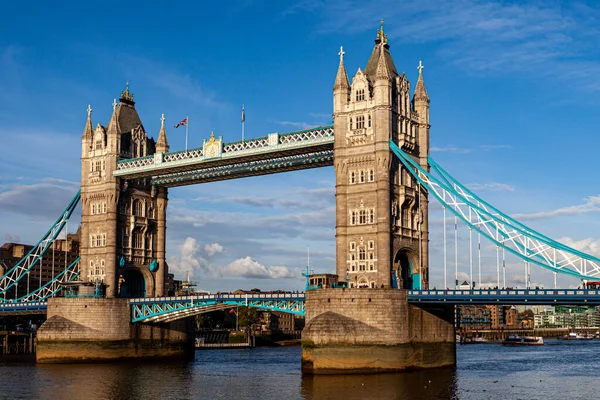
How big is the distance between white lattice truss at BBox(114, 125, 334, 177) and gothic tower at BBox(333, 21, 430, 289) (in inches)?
130

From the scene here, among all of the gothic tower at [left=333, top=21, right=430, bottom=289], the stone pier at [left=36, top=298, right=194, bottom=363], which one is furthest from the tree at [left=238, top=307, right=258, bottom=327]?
the gothic tower at [left=333, top=21, right=430, bottom=289]

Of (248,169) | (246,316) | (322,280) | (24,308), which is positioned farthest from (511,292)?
(246,316)

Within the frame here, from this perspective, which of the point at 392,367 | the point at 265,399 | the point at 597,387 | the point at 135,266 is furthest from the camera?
the point at 135,266

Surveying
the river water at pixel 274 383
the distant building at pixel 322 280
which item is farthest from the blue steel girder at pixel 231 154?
the river water at pixel 274 383

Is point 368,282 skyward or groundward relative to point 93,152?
groundward

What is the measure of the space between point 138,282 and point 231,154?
2551cm

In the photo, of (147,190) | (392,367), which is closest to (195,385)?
(392,367)

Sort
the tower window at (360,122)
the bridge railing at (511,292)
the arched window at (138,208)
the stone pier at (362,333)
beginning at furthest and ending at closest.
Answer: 1. the arched window at (138,208)
2. the tower window at (360,122)
3. the stone pier at (362,333)
4. the bridge railing at (511,292)

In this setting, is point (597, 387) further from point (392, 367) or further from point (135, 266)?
point (135, 266)

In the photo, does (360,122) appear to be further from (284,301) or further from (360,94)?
(284,301)

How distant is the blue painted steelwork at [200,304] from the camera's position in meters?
85.9

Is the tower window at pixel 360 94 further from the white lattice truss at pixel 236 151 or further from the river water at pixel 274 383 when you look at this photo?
the river water at pixel 274 383

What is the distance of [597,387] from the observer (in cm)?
6981

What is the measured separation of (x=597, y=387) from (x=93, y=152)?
223 ft
